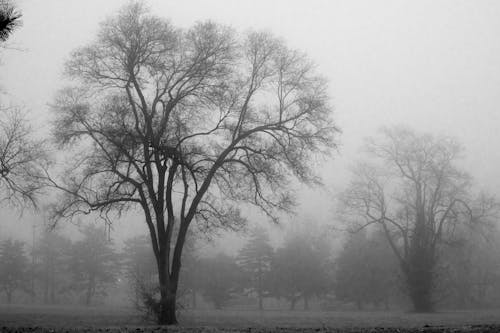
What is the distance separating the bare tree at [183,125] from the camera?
20.5 m

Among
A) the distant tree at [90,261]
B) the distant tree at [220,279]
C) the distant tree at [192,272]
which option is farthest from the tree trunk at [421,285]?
the distant tree at [90,261]

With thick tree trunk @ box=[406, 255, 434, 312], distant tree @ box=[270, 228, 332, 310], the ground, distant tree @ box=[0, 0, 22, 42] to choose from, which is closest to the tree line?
distant tree @ box=[270, 228, 332, 310]

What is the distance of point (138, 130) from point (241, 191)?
5.79 m

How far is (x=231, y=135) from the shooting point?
22484mm

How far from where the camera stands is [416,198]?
39.6 m

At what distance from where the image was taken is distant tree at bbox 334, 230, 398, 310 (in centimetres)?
5716

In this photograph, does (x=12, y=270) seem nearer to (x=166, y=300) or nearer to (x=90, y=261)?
(x=90, y=261)

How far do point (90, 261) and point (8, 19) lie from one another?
6285 cm

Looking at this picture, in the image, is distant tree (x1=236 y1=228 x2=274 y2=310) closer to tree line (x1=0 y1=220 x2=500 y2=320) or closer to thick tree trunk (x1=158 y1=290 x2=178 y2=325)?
tree line (x1=0 y1=220 x2=500 y2=320)

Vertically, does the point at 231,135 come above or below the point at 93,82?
below

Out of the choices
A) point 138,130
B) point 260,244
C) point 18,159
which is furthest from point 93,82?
point 260,244

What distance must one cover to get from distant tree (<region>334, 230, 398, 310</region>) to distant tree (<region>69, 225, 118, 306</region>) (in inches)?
1342

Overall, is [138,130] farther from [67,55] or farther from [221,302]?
[221,302]

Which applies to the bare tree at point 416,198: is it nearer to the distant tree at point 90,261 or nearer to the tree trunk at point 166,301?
the tree trunk at point 166,301
